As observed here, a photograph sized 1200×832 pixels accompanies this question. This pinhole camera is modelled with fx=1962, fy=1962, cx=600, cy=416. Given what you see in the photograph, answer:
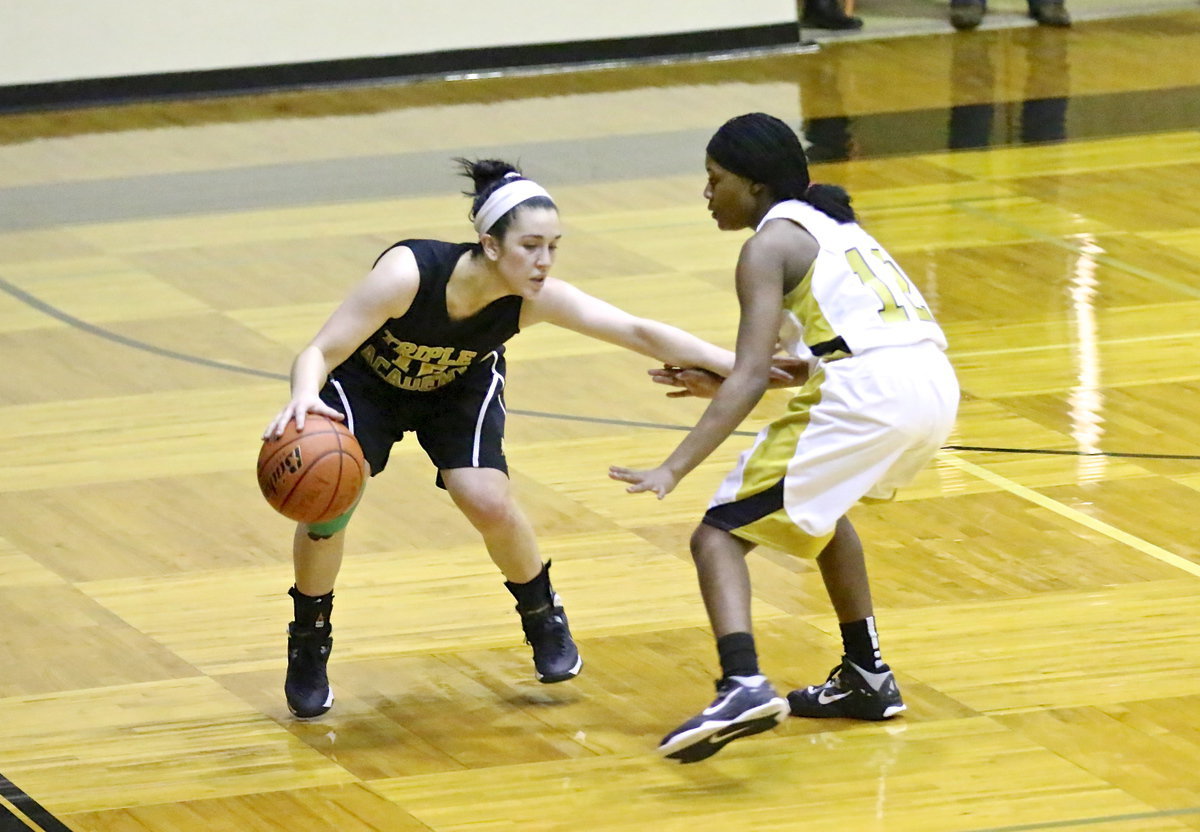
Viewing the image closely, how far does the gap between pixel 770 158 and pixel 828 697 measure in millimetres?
1053

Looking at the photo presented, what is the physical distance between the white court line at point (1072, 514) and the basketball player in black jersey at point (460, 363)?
131 cm

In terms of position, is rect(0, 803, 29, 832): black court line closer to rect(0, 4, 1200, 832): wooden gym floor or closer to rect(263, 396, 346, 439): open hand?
rect(0, 4, 1200, 832): wooden gym floor

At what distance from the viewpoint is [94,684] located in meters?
4.16

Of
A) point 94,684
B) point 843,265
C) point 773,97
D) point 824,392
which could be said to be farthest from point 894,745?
point 773,97

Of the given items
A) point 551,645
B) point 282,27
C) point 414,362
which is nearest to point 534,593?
point 551,645

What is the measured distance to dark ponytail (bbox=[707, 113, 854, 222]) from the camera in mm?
3670

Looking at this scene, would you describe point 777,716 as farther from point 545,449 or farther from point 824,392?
point 545,449

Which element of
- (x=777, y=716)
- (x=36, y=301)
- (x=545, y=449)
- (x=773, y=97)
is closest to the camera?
(x=777, y=716)

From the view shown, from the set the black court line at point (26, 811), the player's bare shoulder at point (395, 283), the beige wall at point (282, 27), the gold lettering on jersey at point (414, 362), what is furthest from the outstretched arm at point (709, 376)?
the beige wall at point (282, 27)

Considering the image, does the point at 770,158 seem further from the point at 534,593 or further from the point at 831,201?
the point at 534,593

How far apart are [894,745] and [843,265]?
2.97ft

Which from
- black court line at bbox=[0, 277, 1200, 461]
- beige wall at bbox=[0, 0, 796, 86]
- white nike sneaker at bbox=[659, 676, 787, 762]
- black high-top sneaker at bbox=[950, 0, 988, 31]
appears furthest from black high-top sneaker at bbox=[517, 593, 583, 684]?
black high-top sneaker at bbox=[950, 0, 988, 31]

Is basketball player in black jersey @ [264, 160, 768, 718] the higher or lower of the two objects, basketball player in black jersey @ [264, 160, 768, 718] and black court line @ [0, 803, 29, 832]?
the higher

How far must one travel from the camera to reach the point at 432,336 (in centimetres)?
392
